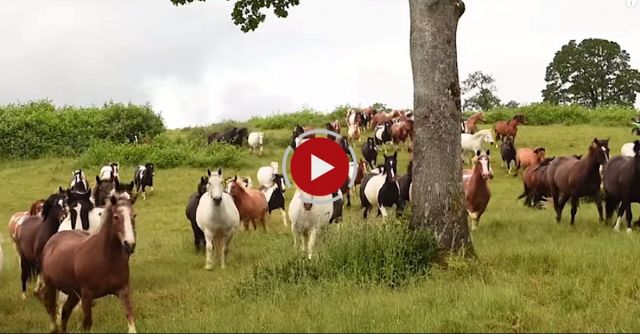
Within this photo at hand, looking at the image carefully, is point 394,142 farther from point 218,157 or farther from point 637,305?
point 637,305

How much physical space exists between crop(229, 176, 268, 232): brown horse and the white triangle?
273 inches

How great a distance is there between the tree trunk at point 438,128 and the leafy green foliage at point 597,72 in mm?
56016

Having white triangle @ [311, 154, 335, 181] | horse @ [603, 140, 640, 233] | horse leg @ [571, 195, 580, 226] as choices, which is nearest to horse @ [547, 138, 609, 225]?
horse leg @ [571, 195, 580, 226]

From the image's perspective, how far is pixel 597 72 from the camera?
213 ft

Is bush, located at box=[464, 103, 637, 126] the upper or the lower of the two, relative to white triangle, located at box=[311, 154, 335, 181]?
lower

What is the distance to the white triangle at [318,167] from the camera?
11094 millimetres

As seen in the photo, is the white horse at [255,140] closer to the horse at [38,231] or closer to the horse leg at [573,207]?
the horse leg at [573,207]

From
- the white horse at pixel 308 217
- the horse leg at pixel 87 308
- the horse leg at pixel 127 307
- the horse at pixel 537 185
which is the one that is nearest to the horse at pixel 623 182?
the horse at pixel 537 185

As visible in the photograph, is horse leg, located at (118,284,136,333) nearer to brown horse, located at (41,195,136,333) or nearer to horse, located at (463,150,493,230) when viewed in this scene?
brown horse, located at (41,195,136,333)

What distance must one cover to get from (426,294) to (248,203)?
10038 mm

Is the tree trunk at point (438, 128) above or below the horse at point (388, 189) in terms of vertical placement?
above

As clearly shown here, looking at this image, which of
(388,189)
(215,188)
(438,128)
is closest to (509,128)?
(388,189)

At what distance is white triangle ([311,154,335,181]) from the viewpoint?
11094 mm

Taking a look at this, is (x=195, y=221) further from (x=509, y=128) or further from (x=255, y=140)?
(x=509, y=128)
